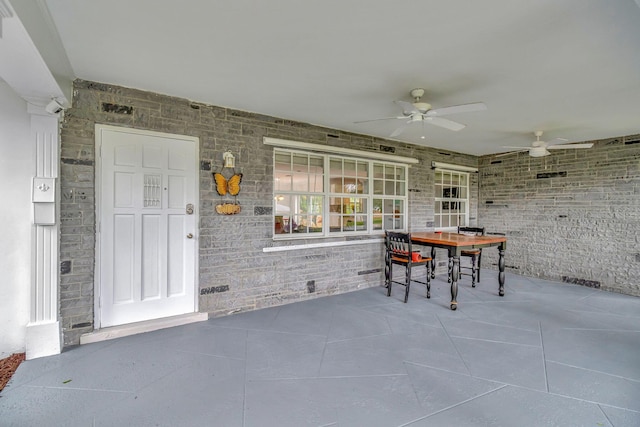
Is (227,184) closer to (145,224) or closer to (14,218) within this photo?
(145,224)

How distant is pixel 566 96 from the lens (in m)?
3.19

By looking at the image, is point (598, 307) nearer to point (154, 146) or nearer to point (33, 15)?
point (154, 146)

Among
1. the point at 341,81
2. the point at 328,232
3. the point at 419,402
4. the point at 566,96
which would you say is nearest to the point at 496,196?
the point at 566,96

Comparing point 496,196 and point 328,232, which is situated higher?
point 496,196

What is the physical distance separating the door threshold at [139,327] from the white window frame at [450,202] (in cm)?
468

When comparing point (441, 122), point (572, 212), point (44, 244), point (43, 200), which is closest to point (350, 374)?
point (441, 122)

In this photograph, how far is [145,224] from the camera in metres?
3.24

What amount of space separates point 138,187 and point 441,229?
5.32 meters

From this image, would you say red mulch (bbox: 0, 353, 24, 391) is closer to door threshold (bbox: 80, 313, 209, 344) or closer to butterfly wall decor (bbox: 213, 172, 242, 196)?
door threshold (bbox: 80, 313, 209, 344)

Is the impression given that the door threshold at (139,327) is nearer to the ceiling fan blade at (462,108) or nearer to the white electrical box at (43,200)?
the white electrical box at (43,200)

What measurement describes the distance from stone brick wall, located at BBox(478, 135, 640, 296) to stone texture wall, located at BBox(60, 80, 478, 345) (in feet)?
9.58

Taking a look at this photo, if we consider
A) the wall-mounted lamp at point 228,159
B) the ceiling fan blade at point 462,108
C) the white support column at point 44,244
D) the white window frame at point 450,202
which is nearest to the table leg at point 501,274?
the white window frame at point 450,202

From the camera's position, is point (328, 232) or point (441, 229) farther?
point (441, 229)

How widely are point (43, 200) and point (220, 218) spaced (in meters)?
1.58
